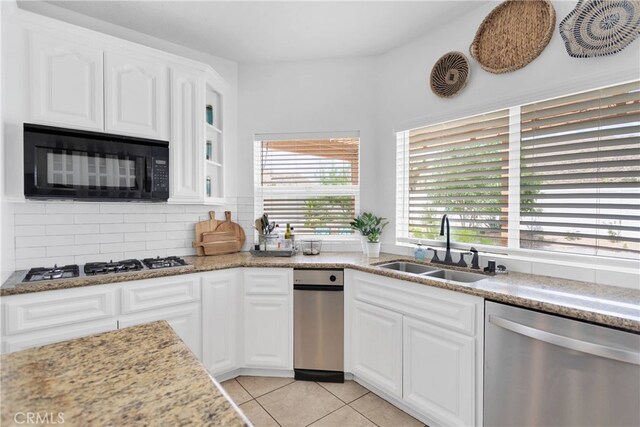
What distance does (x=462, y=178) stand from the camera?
2.44 metres

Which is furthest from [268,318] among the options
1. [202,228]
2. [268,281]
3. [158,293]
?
[202,228]

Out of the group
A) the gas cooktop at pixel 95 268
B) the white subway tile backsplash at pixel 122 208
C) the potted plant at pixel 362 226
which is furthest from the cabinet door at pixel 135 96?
the potted plant at pixel 362 226

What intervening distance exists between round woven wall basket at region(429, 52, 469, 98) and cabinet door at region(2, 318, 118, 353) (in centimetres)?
283

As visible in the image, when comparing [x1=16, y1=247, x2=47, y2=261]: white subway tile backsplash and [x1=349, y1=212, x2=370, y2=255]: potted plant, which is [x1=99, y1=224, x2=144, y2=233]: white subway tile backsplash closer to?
[x1=16, y1=247, x2=47, y2=261]: white subway tile backsplash

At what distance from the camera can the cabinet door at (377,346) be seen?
6.82 ft

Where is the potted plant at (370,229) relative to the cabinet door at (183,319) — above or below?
above

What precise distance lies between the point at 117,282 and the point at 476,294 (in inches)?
83.0

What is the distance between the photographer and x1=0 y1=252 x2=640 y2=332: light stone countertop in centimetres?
132

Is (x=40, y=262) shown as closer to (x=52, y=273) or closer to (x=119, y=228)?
(x=52, y=273)

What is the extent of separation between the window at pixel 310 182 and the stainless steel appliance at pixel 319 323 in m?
0.79

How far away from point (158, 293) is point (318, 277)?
1111 mm

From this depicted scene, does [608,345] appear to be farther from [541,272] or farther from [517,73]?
[517,73]

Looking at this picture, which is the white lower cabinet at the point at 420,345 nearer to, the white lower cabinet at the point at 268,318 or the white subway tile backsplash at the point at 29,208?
the white lower cabinet at the point at 268,318

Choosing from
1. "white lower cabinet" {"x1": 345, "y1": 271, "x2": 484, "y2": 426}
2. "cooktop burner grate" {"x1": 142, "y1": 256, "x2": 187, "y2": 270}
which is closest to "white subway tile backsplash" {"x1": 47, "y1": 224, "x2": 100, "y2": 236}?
"cooktop burner grate" {"x1": 142, "y1": 256, "x2": 187, "y2": 270}
